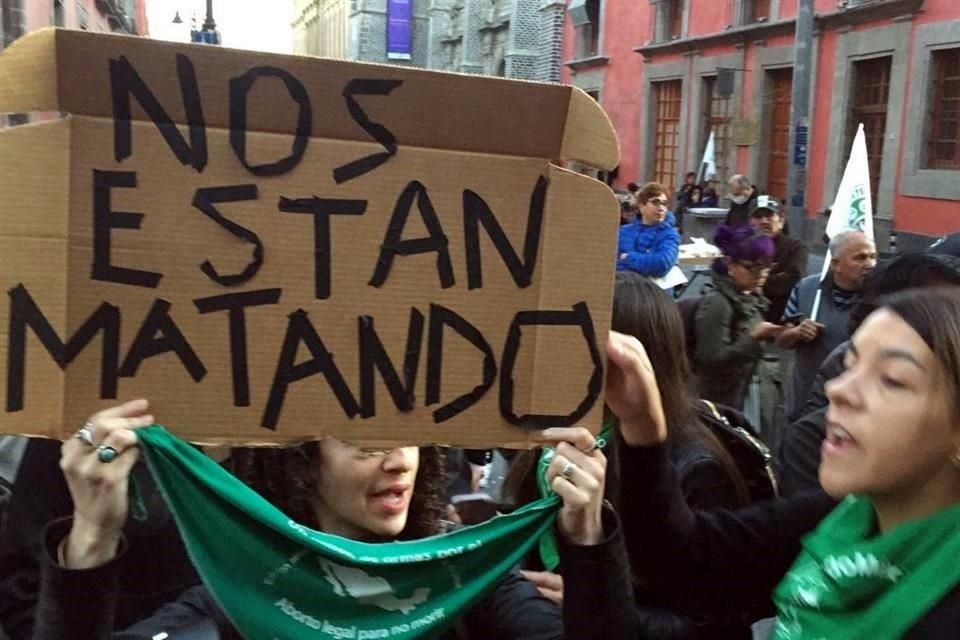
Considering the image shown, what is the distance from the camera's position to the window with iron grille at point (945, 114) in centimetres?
1270

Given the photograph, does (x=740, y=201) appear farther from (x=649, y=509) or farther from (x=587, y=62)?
(x=587, y=62)

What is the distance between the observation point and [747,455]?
245 centimetres

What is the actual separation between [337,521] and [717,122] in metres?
18.8

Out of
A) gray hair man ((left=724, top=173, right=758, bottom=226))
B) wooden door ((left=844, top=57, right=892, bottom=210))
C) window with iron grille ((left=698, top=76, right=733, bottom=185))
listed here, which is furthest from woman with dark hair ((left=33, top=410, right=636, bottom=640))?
window with iron grille ((left=698, top=76, right=733, bottom=185))

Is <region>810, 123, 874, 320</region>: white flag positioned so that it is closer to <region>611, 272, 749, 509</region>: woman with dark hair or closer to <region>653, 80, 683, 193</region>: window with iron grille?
<region>611, 272, 749, 509</region>: woman with dark hair

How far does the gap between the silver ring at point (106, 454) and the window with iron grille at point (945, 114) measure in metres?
13.4

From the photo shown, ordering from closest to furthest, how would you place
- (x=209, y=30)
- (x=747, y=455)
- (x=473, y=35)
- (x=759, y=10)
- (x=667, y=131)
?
(x=747, y=455) < (x=759, y=10) < (x=667, y=131) < (x=209, y=30) < (x=473, y=35)

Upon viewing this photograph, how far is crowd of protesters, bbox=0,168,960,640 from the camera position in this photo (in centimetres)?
Answer: 135

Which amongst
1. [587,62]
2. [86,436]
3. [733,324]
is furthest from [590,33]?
[86,436]

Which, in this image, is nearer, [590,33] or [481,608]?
[481,608]

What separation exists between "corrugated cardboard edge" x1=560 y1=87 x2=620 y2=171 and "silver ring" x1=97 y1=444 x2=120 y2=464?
804 mm

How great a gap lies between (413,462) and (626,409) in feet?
1.34

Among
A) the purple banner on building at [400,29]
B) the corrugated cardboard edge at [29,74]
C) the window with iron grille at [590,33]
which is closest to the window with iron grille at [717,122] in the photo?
the window with iron grille at [590,33]

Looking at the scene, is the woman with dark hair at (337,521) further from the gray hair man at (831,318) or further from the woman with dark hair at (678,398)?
the gray hair man at (831,318)
